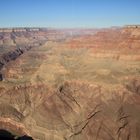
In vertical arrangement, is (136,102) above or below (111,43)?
below

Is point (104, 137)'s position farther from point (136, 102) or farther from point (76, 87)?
point (76, 87)

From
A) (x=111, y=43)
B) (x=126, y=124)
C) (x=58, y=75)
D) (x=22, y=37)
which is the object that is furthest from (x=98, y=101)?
(x=22, y=37)

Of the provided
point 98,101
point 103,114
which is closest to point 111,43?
point 98,101

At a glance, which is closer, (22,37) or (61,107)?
(61,107)

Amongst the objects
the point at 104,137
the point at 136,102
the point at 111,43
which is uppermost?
the point at 111,43

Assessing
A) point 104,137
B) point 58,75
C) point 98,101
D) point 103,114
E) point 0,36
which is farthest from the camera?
point 0,36

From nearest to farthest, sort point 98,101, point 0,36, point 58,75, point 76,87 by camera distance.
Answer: point 98,101, point 76,87, point 58,75, point 0,36
